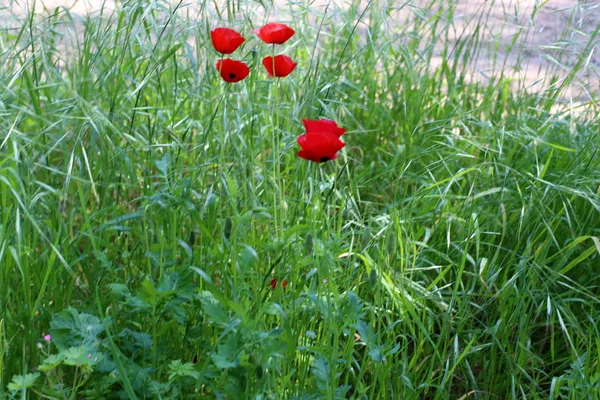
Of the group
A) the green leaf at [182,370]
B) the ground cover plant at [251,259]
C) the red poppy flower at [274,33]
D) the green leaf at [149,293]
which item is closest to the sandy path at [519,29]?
the ground cover plant at [251,259]

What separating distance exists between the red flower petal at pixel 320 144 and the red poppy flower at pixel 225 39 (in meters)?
0.28

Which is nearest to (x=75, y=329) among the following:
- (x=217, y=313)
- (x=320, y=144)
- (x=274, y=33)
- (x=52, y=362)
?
(x=52, y=362)

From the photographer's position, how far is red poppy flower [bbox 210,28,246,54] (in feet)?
5.21

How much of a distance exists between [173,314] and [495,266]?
768 mm

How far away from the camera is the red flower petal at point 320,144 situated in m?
1.41

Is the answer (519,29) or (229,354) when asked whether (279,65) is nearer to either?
(229,354)

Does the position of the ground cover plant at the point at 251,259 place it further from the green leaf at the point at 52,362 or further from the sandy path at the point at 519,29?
the sandy path at the point at 519,29

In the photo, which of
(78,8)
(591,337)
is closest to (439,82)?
(591,337)

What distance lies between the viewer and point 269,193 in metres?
1.84

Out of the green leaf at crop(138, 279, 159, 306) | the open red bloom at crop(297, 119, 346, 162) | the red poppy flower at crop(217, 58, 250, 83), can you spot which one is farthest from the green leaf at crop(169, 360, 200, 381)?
the red poppy flower at crop(217, 58, 250, 83)

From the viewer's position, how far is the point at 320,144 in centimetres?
141

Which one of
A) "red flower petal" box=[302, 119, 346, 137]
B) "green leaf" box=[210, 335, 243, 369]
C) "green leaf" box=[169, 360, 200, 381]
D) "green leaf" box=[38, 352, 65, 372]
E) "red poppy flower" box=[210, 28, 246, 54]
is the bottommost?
"green leaf" box=[169, 360, 200, 381]

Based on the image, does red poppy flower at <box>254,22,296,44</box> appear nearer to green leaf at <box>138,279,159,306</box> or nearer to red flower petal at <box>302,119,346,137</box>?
red flower petal at <box>302,119,346,137</box>

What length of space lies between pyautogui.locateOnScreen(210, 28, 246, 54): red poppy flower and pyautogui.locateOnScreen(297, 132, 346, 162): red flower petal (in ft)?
0.91
